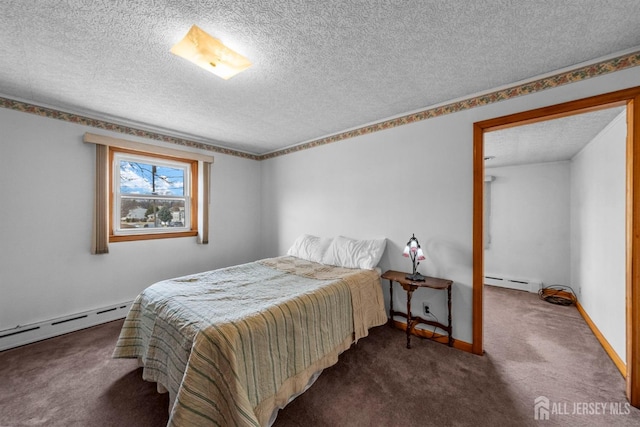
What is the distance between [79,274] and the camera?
2730 millimetres

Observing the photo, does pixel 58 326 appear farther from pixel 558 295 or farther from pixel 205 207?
pixel 558 295

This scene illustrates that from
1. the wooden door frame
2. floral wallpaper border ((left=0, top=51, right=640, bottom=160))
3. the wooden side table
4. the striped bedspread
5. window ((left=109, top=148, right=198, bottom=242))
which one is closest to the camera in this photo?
the striped bedspread

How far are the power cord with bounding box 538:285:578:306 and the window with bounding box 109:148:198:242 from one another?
565 centimetres

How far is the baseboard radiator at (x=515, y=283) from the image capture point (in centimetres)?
409

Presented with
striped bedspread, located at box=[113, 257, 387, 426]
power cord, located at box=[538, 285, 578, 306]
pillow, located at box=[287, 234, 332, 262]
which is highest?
pillow, located at box=[287, 234, 332, 262]

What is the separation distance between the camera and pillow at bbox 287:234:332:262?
323 cm

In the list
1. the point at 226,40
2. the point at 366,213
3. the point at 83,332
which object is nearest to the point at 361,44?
the point at 226,40

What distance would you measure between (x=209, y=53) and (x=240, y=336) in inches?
72.5

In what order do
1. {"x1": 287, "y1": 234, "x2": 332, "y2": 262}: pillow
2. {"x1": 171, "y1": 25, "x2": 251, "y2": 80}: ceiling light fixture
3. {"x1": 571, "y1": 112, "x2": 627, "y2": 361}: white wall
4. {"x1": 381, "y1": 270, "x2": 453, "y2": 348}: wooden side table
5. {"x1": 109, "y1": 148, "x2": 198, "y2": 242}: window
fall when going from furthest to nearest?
1. {"x1": 287, "y1": 234, "x2": 332, "y2": 262}: pillow
2. {"x1": 109, "y1": 148, "x2": 198, "y2": 242}: window
3. {"x1": 381, "y1": 270, "x2": 453, "y2": 348}: wooden side table
4. {"x1": 571, "y1": 112, "x2": 627, "y2": 361}: white wall
5. {"x1": 171, "y1": 25, "x2": 251, "y2": 80}: ceiling light fixture

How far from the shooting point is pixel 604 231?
2.50 metres

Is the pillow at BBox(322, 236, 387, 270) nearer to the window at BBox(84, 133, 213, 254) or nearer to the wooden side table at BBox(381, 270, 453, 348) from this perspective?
the wooden side table at BBox(381, 270, 453, 348)

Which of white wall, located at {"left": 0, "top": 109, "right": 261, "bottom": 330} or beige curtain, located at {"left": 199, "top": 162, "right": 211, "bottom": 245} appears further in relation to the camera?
beige curtain, located at {"left": 199, "top": 162, "right": 211, "bottom": 245}

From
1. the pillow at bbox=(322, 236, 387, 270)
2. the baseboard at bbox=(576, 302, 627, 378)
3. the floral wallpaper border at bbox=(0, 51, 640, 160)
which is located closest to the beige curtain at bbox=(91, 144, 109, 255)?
the floral wallpaper border at bbox=(0, 51, 640, 160)

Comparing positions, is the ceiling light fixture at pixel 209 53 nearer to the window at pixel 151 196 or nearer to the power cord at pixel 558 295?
the window at pixel 151 196
